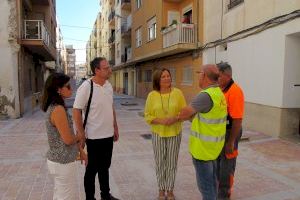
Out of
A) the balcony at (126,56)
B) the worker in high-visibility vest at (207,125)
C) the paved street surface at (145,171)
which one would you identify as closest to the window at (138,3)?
the balcony at (126,56)

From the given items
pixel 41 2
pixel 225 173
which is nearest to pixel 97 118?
pixel 225 173

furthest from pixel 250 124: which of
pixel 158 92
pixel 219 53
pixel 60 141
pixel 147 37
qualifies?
pixel 147 37

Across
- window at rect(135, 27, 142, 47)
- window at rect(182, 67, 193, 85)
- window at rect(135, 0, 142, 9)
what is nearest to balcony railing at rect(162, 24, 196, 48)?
window at rect(182, 67, 193, 85)

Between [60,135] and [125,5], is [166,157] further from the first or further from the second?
[125,5]

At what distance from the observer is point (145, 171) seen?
18.1ft

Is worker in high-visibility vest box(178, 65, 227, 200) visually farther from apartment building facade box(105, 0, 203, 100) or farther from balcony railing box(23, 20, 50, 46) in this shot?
balcony railing box(23, 20, 50, 46)

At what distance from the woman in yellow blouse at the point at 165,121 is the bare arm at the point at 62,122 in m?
1.16

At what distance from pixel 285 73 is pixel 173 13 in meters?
10.5

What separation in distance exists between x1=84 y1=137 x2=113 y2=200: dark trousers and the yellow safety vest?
1.16m

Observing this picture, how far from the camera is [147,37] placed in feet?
69.1

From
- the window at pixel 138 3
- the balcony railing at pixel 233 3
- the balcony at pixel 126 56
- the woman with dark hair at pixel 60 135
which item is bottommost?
the woman with dark hair at pixel 60 135

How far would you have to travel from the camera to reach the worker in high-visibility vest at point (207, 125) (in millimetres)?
2959

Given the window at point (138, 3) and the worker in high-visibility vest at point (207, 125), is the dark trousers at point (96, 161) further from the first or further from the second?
the window at point (138, 3)

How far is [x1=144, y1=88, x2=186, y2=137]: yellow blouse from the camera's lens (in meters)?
3.73
